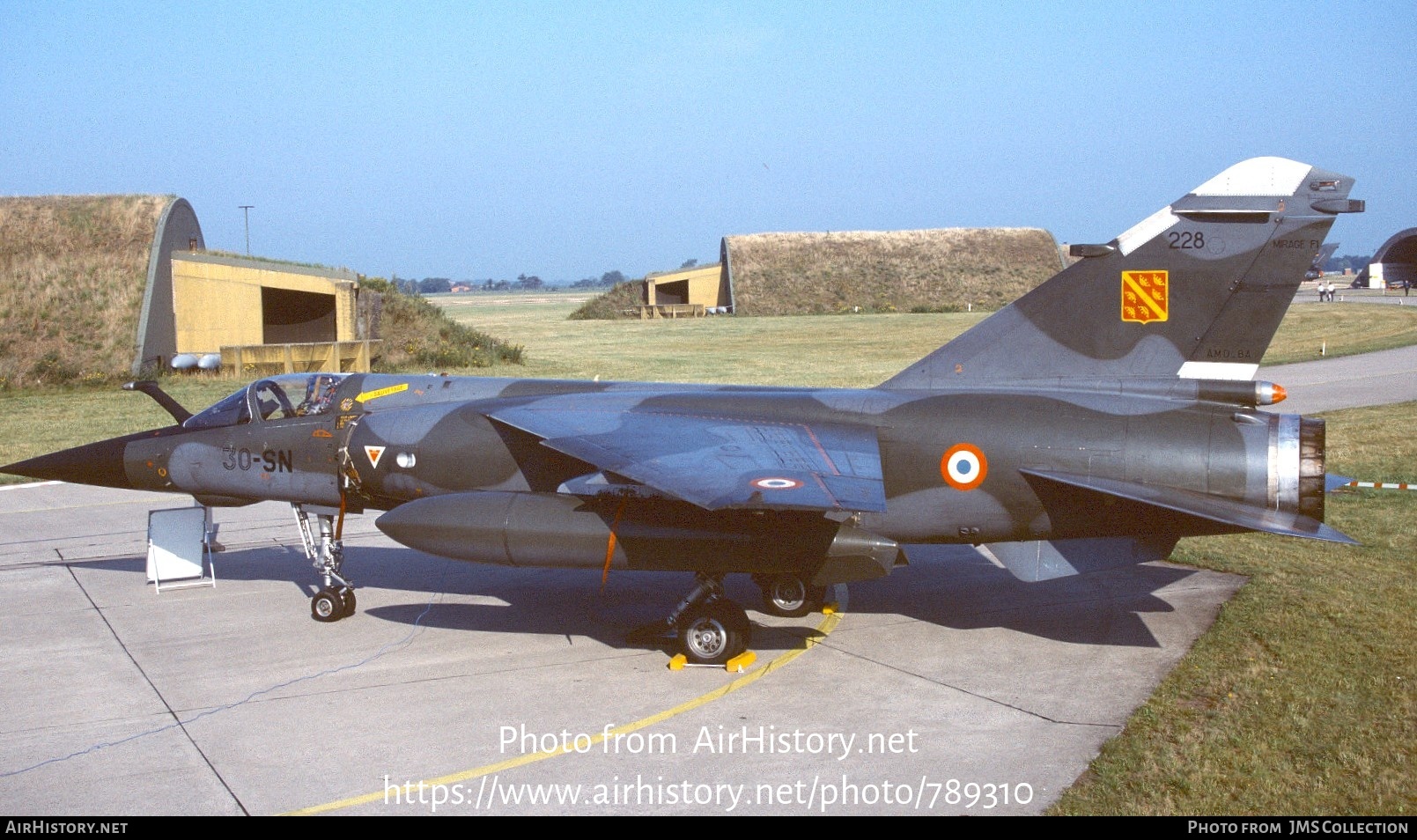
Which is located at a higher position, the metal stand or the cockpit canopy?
the cockpit canopy

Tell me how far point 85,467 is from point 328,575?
3010 mm

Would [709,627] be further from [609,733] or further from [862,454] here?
[862,454]

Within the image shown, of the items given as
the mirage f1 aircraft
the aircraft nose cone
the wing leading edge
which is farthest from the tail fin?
the aircraft nose cone

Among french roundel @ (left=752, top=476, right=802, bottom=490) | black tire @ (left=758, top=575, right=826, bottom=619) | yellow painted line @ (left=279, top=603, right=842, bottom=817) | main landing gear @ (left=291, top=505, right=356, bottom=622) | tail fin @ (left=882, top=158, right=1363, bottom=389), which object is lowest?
yellow painted line @ (left=279, top=603, right=842, bottom=817)

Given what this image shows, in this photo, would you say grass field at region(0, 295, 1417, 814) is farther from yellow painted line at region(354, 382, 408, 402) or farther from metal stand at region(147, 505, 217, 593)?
metal stand at region(147, 505, 217, 593)

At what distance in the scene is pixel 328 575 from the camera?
11.5m

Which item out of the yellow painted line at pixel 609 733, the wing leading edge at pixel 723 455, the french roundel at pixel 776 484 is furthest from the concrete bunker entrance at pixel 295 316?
the french roundel at pixel 776 484

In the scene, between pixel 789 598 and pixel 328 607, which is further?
pixel 789 598

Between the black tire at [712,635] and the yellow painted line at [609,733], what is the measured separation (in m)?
0.33

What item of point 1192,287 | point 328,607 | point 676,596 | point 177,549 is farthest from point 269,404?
point 1192,287

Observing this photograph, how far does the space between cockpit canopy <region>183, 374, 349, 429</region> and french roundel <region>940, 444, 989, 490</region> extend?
6403mm

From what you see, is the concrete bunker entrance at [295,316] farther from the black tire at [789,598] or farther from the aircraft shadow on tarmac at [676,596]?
the black tire at [789,598]

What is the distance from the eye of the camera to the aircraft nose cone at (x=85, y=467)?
39.5 feet

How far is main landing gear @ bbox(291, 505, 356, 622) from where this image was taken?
11.3m
